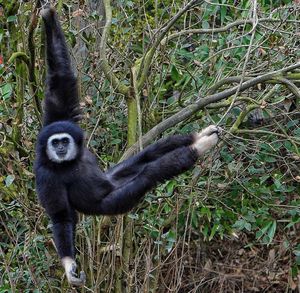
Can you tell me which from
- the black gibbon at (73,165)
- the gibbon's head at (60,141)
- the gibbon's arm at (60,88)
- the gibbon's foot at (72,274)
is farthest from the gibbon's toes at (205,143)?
the gibbon's foot at (72,274)

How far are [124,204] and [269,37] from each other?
8.24ft

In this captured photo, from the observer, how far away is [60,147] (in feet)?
19.6

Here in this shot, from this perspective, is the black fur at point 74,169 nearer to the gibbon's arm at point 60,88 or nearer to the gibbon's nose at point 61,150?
the gibbon's arm at point 60,88

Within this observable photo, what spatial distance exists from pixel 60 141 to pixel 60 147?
0.15 ft

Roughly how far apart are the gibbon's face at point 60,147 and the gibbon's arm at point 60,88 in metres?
0.43

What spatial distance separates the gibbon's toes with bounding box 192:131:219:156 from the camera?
19.2 feet

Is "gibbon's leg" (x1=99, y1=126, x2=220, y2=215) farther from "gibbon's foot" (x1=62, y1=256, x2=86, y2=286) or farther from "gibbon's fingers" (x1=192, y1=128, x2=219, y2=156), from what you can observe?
"gibbon's foot" (x1=62, y1=256, x2=86, y2=286)

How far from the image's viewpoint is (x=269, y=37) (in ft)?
25.2

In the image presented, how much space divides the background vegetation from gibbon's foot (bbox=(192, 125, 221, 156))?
3.06 feet

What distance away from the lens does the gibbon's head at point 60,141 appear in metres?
5.98

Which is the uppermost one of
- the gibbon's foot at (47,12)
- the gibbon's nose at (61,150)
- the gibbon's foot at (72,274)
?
the gibbon's foot at (47,12)

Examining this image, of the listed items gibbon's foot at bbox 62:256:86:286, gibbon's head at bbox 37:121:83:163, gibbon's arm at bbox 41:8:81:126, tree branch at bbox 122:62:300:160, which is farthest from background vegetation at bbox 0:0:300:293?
gibbon's foot at bbox 62:256:86:286

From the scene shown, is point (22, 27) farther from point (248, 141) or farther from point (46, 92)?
point (248, 141)

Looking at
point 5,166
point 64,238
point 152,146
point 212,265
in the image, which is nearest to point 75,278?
point 64,238
